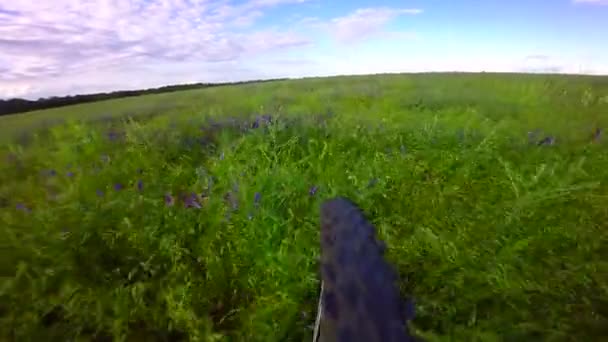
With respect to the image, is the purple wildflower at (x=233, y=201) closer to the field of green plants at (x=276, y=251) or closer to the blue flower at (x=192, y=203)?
the field of green plants at (x=276, y=251)

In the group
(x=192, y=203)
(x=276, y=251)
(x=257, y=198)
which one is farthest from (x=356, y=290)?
(x=192, y=203)

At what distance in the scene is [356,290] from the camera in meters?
1.32

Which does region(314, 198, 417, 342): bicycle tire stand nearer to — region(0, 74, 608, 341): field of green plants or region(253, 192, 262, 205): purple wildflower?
region(0, 74, 608, 341): field of green plants

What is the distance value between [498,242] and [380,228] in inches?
32.4

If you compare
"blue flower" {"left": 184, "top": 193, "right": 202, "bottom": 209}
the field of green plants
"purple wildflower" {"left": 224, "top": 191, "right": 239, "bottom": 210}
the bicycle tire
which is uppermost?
the bicycle tire

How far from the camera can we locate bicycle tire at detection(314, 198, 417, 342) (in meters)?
1.15

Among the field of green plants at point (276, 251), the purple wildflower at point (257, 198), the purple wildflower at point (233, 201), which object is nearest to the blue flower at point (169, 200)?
the field of green plants at point (276, 251)

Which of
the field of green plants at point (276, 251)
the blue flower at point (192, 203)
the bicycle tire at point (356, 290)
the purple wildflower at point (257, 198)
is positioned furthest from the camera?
the blue flower at point (192, 203)

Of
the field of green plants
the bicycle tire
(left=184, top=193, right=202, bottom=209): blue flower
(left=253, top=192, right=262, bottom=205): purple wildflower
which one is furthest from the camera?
(left=184, top=193, right=202, bottom=209): blue flower

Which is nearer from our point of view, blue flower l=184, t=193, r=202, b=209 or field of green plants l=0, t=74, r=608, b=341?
field of green plants l=0, t=74, r=608, b=341

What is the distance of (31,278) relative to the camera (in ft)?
8.86

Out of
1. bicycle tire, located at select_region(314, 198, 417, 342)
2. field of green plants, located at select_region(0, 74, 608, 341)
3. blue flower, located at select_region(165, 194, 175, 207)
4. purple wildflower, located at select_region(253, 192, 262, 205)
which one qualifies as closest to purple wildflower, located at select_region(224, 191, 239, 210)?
field of green plants, located at select_region(0, 74, 608, 341)

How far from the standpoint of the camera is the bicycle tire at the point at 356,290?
1.15m

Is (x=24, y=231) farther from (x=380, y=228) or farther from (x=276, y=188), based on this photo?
(x=380, y=228)
